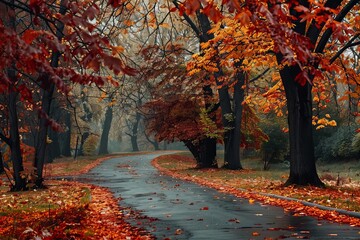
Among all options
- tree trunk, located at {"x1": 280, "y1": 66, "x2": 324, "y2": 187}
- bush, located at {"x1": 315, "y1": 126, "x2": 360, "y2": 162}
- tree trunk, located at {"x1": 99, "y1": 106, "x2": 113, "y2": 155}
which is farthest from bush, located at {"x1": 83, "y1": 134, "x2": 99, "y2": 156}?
tree trunk, located at {"x1": 280, "y1": 66, "x2": 324, "y2": 187}

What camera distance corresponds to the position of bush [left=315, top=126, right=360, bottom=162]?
36353 mm

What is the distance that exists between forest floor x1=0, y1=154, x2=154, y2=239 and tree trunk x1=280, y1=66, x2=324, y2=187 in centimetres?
630

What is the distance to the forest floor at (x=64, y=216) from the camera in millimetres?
7828

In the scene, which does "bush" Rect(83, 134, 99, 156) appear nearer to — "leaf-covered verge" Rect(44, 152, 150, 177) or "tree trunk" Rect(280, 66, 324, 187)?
"leaf-covered verge" Rect(44, 152, 150, 177)

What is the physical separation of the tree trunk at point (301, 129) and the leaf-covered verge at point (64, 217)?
20.8 feet

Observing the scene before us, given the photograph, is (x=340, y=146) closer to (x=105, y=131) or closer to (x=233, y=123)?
(x=233, y=123)

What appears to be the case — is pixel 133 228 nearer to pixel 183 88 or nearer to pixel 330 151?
pixel 183 88

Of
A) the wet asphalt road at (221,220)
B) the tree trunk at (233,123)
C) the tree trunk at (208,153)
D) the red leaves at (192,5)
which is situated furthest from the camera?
the tree trunk at (208,153)

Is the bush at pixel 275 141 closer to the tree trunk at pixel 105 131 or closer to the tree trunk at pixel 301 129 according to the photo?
the tree trunk at pixel 301 129

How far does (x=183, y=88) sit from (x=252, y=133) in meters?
5.23

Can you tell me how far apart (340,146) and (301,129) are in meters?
20.9

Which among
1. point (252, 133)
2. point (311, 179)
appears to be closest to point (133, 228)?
point (311, 179)

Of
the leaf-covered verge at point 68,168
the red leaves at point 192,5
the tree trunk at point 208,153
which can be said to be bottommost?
the leaf-covered verge at point 68,168

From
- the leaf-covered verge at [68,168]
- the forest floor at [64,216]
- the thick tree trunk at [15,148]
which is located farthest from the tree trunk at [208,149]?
the thick tree trunk at [15,148]
